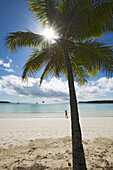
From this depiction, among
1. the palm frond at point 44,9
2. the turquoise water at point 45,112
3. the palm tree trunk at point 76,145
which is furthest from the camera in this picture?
the turquoise water at point 45,112

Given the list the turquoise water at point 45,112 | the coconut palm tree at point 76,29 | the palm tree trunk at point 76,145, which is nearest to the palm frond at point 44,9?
the coconut palm tree at point 76,29

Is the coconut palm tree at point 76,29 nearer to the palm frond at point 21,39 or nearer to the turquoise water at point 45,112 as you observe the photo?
the palm frond at point 21,39

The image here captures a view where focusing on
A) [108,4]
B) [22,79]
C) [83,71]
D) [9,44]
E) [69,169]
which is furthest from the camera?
[83,71]

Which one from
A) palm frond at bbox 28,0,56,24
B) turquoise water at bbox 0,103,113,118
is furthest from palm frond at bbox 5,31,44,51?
turquoise water at bbox 0,103,113,118

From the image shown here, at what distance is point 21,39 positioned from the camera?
11.2 ft

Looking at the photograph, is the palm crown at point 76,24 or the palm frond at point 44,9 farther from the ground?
the palm frond at point 44,9

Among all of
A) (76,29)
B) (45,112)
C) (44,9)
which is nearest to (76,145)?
(76,29)

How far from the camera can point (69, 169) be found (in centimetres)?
274

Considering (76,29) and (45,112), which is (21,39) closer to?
(76,29)

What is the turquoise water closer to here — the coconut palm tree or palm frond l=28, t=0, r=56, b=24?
the coconut palm tree

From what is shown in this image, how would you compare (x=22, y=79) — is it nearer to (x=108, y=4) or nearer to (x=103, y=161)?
(x=108, y=4)

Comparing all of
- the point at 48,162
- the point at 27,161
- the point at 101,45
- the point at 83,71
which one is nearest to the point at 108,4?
the point at 101,45

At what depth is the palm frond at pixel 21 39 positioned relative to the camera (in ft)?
9.87

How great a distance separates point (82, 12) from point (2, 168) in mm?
5060
